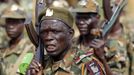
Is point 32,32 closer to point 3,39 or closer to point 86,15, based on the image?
point 86,15

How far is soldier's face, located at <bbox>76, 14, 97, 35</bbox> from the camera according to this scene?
9969 mm

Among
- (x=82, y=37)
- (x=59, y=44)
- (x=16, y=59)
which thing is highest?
(x=59, y=44)

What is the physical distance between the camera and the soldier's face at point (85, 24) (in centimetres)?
997

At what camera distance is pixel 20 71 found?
27.8 ft

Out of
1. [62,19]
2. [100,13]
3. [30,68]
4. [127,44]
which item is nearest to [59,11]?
[62,19]

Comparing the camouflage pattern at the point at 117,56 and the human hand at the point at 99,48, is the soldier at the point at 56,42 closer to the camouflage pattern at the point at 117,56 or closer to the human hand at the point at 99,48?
the human hand at the point at 99,48

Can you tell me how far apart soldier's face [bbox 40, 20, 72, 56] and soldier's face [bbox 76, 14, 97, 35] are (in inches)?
87.7

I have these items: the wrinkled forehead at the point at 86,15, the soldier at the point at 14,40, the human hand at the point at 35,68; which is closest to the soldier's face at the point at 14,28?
the soldier at the point at 14,40

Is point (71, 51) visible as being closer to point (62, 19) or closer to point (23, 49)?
point (62, 19)

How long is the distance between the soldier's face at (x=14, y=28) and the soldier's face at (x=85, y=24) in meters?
1.60

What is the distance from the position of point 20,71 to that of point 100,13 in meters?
1.92

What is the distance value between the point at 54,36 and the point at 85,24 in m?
2.37

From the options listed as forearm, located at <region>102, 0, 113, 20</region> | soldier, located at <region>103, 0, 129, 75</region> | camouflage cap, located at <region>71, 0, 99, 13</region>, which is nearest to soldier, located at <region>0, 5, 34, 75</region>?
camouflage cap, located at <region>71, 0, 99, 13</region>

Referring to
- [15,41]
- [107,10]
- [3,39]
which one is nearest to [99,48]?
[107,10]
